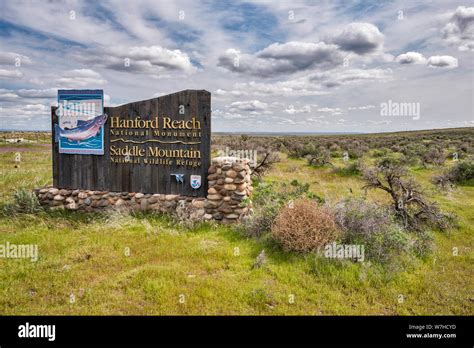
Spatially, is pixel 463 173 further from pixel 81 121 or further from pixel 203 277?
pixel 81 121

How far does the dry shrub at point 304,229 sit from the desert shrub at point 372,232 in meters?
0.38

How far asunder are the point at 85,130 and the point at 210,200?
186 inches

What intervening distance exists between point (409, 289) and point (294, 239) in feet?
7.08

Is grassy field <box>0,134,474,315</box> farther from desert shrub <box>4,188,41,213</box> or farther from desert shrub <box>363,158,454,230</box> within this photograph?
desert shrub <box>4,188,41,213</box>

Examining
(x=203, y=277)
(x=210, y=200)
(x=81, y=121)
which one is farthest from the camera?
(x=81, y=121)

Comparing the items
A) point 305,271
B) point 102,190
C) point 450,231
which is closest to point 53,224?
point 102,190

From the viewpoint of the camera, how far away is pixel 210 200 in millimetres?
8867

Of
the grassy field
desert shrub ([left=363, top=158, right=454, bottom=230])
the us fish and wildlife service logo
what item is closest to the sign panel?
the us fish and wildlife service logo

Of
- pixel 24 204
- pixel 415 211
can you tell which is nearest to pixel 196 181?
pixel 24 204

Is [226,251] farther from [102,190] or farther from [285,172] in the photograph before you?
[285,172]

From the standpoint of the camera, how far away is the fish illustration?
9.91 meters

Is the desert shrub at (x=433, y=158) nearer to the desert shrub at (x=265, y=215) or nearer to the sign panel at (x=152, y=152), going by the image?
the desert shrub at (x=265, y=215)

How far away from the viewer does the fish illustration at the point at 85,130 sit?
991 cm

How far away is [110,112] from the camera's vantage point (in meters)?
9.86
